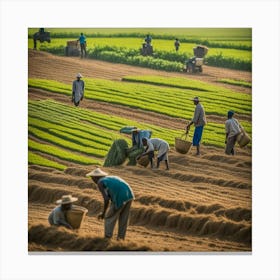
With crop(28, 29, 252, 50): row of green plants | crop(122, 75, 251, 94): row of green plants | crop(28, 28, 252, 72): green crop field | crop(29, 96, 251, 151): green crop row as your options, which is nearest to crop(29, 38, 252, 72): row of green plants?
crop(28, 28, 252, 72): green crop field

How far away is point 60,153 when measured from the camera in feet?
61.7

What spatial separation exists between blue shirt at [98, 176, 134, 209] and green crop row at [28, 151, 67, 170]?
2.04 metres

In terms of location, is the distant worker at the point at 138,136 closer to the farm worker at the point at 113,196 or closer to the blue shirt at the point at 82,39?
the farm worker at the point at 113,196

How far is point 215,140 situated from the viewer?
1883 centimetres

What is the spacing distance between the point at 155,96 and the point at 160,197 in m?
2.17

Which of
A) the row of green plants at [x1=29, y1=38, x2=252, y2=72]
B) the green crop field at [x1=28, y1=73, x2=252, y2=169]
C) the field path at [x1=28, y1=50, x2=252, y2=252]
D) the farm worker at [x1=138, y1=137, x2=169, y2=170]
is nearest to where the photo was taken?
the field path at [x1=28, y1=50, x2=252, y2=252]

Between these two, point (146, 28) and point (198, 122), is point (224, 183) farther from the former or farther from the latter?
point (146, 28)

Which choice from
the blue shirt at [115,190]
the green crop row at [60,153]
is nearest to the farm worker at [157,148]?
the green crop row at [60,153]

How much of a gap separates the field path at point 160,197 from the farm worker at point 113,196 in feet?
1.82

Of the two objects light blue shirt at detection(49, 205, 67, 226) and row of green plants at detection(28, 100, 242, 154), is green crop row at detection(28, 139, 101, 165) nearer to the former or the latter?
row of green plants at detection(28, 100, 242, 154)

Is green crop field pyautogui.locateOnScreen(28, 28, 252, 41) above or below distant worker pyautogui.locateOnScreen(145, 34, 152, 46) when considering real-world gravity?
above

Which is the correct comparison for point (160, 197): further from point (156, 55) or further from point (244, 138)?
point (156, 55)

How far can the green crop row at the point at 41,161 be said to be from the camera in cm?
1859

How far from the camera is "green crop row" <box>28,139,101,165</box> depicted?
18.6 meters
